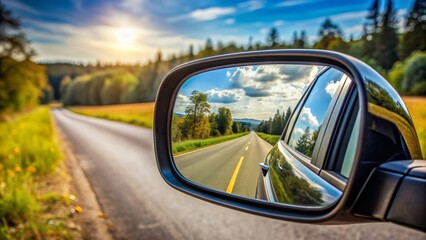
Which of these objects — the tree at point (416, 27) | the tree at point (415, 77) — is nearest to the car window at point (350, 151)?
the tree at point (416, 27)

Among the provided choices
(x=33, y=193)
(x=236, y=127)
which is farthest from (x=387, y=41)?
(x=33, y=193)

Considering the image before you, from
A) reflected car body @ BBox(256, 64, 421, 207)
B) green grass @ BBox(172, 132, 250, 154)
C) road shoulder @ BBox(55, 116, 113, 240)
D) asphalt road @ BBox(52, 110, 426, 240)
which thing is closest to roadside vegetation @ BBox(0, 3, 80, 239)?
road shoulder @ BBox(55, 116, 113, 240)

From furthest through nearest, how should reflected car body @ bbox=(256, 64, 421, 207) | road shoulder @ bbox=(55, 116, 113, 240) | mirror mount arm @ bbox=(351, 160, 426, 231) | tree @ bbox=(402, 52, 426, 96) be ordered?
road shoulder @ bbox=(55, 116, 113, 240) < tree @ bbox=(402, 52, 426, 96) < reflected car body @ bbox=(256, 64, 421, 207) < mirror mount arm @ bbox=(351, 160, 426, 231)

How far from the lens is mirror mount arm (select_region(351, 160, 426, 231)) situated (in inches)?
25.4

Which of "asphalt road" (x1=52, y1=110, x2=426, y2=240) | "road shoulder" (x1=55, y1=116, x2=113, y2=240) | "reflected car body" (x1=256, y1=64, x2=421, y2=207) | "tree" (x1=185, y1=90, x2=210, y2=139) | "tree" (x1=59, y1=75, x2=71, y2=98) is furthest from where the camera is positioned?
"tree" (x1=59, y1=75, x2=71, y2=98)

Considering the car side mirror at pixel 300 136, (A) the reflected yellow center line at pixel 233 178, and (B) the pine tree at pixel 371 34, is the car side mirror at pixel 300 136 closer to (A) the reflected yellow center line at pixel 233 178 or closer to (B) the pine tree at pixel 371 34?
(A) the reflected yellow center line at pixel 233 178

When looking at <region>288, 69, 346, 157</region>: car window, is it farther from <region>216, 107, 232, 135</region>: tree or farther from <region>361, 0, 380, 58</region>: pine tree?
<region>361, 0, 380, 58</region>: pine tree

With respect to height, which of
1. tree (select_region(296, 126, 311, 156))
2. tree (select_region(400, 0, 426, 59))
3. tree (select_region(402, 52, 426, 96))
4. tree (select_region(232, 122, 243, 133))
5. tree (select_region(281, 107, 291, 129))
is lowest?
tree (select_region(296, 126, 311, 156))

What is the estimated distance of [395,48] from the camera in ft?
11.9

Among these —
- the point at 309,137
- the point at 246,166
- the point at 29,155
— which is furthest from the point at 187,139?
the point at 29,155

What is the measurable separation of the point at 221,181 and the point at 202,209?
11.9ft

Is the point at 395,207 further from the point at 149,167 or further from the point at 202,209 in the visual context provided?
the point at 149,167

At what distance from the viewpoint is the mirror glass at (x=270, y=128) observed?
0.90m

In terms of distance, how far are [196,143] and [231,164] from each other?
157 mm
